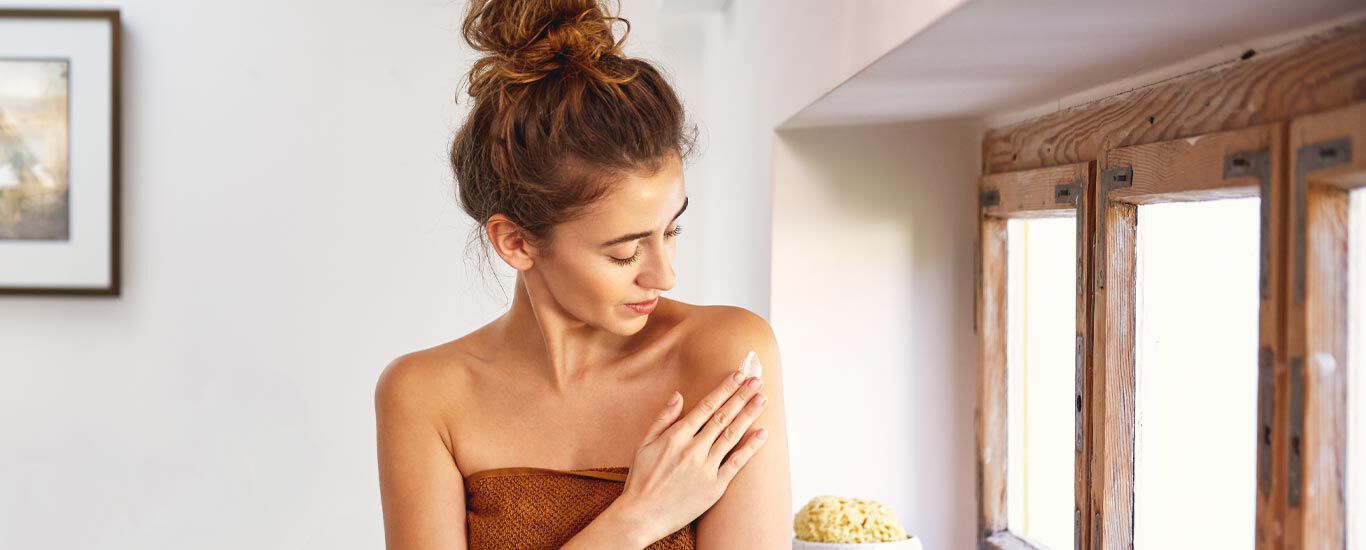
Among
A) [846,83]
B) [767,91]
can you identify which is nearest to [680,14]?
[767,91]

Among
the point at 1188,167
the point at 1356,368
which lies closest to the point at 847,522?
the point at 1188,167

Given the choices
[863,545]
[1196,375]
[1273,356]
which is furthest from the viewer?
[863,545]

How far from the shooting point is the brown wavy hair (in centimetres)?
121

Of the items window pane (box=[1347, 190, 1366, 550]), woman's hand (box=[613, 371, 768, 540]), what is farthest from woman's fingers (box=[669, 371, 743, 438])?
window pane (box=[1347, 190, 1366, 550])

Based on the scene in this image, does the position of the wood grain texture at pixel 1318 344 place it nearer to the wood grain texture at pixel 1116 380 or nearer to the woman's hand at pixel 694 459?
the wood grain texture at pixel 1116 380

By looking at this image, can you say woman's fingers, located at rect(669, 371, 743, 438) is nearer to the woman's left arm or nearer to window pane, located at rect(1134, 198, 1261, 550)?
the woman's left arm

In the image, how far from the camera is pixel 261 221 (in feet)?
7.82

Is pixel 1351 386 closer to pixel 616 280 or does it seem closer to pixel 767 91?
pixel 616 280

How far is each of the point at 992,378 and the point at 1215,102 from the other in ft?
2.48

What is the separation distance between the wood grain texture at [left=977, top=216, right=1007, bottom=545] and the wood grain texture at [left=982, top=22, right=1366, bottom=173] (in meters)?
0.17

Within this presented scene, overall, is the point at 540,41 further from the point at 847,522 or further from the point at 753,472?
the point at 847,522

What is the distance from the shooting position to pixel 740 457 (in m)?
1.27

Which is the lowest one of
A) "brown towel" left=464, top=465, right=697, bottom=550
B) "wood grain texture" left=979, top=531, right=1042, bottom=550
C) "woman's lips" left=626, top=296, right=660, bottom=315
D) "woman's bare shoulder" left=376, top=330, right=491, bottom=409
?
"wood grain texture" left=979, top=531, right=1042, bottom=550

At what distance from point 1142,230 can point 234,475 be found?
6.15 feet
